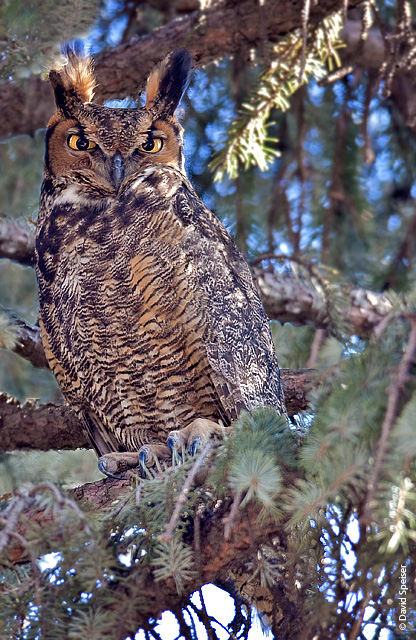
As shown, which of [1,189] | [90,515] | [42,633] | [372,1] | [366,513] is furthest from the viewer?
[1,189]

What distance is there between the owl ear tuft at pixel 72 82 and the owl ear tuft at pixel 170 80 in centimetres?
20

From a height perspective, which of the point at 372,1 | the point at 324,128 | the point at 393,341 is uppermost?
the point at 324,128

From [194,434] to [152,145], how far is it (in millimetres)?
899

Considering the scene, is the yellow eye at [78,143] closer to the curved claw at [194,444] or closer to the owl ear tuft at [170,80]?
the owl ear tuft at [170,80]

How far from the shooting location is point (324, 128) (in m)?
3.34

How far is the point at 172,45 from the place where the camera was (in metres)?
2.49

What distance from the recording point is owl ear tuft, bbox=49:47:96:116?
2.11 meters

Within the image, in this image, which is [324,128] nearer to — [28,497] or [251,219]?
[251,219]

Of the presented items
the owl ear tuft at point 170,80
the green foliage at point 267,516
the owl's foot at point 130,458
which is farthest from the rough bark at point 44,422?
the owl ear tuft at point 170,80

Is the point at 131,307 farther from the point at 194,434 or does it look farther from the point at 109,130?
the point at 109,130

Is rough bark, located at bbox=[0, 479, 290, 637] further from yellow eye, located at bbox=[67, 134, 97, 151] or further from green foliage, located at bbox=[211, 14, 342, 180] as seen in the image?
green foliage, located at bbox=[211, 14, 342, 180]

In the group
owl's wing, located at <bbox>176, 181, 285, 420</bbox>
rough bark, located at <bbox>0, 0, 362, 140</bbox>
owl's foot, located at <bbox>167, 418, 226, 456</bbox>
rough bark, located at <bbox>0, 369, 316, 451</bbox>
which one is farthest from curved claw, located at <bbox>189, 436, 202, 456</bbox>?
rough bark, located at <bbox>0, 0, 362, 140</bbox>

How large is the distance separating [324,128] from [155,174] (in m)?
1.59

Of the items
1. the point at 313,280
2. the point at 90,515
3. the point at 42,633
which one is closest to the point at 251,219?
the point at 313,280
